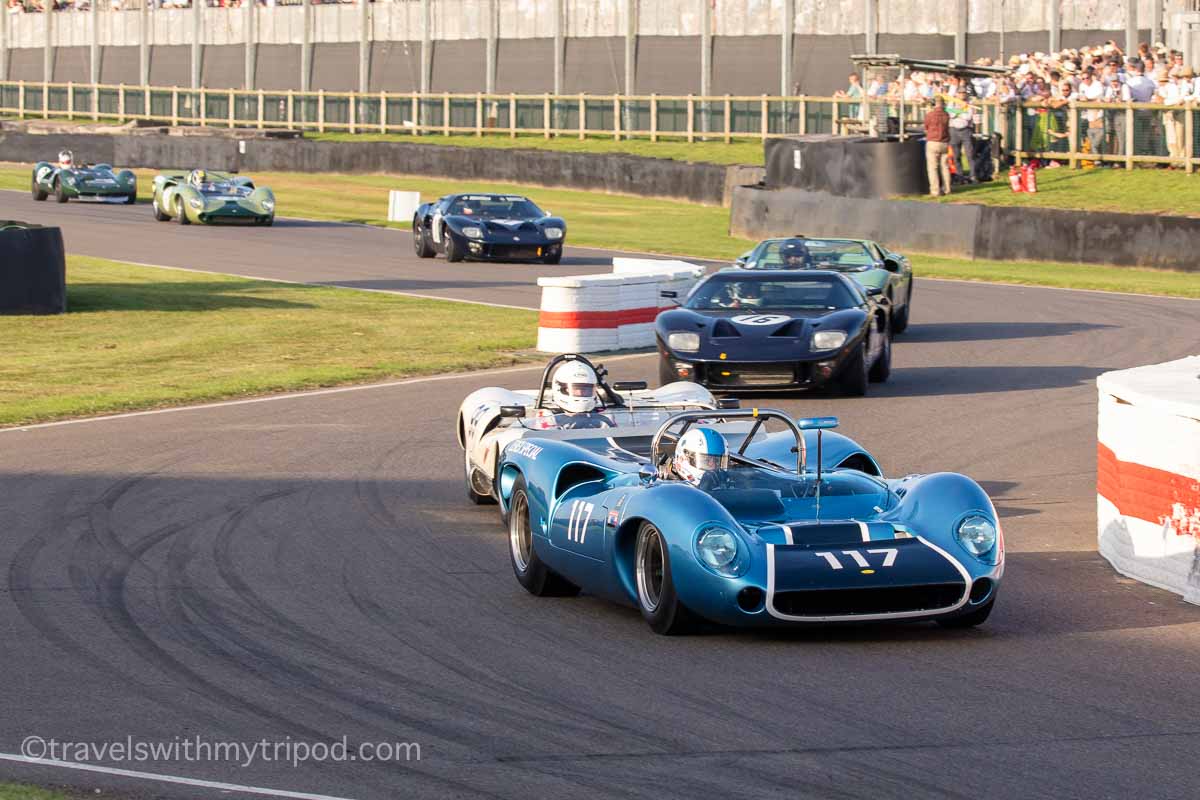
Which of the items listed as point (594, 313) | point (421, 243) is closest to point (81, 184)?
point (421, 243)

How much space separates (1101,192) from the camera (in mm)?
33344

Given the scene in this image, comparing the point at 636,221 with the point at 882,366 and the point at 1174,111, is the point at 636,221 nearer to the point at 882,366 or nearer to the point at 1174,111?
the point at 1174,111

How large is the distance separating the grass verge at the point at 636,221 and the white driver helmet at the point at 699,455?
63.8 feet

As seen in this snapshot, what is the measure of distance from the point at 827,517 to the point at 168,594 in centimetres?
314

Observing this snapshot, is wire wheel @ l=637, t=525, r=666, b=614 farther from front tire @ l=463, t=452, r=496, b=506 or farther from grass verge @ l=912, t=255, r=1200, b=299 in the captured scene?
grass verge @ l=912, t=255, r=1200, b=299

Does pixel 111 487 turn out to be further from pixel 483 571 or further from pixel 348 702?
pixel 348 702

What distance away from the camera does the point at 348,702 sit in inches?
270

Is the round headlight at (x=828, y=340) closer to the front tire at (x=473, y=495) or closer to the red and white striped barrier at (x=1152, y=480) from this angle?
the front tire at (x=473, y=495)

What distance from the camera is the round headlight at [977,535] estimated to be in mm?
8117

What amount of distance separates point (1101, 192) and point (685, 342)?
746 inches

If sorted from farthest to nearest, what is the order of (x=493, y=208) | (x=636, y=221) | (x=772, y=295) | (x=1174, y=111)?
(x=636, y=221)
(x=1174, y=111)
(x=493, y=208)
(x=772, y=295)

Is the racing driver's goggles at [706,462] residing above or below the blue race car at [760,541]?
above

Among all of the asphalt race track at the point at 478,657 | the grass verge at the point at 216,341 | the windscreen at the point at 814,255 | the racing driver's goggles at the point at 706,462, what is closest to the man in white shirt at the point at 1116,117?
the grass verge at the point at 216,341

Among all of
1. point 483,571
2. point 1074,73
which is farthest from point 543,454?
point 1074,73
